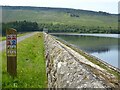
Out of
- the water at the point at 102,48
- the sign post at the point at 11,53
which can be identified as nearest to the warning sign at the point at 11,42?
the sign post at the point at 11,53

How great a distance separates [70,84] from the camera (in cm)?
670

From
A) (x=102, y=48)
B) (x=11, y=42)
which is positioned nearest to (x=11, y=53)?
(x=11, y=42)

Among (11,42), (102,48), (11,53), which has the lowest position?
(102,48)

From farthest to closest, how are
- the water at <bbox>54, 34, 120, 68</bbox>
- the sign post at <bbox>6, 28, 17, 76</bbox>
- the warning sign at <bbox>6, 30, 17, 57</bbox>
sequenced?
the water at <bbox>54, 34, 120, 68</bbox>, the warning sign at <bbox>6, 30, 17, 57</bbox>, the sign post at <bbox>6, 28, 17, 76</bbox>

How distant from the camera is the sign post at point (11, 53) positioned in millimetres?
13297

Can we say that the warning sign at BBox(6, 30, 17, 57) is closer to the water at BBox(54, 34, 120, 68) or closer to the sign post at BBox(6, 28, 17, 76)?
the sign post at BBox(6, 28, 17, 76)

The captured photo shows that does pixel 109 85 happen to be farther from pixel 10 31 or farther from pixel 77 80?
pixel 10 31

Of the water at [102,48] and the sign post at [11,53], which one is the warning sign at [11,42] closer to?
the sign post at [11,53]

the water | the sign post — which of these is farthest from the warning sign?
the water

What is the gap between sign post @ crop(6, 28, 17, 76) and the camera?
13.3m

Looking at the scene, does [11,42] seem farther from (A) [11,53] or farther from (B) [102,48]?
(B) [102,48]

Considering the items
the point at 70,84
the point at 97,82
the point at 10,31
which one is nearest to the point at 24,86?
the point at 10,31

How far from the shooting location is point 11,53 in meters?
13.6

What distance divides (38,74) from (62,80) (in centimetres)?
671
